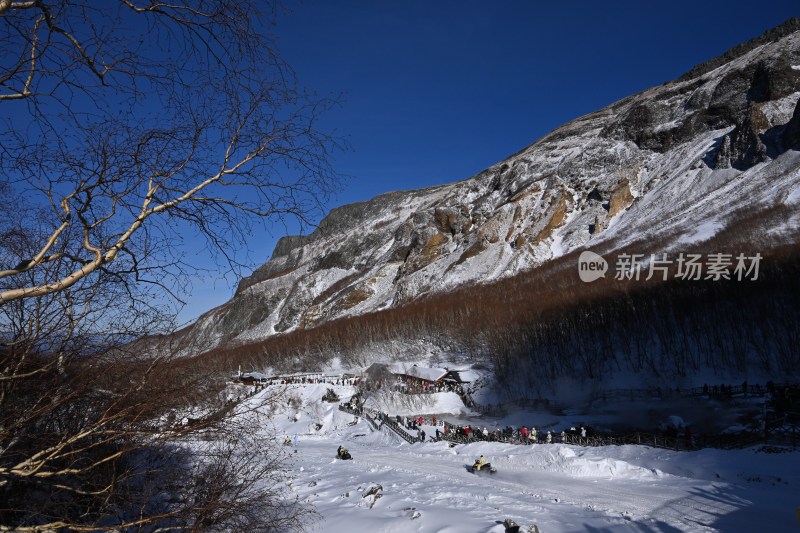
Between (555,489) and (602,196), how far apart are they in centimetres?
8078

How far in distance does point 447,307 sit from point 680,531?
187ft

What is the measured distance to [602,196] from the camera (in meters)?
86.0

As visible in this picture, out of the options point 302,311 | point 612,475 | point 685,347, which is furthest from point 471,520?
point 302,311

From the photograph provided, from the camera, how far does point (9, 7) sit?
2.72 metres

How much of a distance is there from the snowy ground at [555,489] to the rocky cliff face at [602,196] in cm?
3996

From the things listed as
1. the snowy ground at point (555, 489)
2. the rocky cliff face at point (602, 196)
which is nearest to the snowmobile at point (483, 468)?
the snowy ground at point (555, 489)

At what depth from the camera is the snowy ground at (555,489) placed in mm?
10609

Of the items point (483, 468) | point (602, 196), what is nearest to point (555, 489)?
point (483, 468)

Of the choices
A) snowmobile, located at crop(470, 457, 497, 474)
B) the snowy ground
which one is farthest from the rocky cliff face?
snowmobile, located at crop(470, 457, 497, 474)

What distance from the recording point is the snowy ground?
34.8 feet

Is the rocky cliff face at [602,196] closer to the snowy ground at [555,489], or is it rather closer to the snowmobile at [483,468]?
the snowy ground at [555,489]

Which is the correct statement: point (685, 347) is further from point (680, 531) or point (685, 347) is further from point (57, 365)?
point (57, 365)

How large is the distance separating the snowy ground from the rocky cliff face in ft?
131

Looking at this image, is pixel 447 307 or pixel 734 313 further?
pixel 447 307
